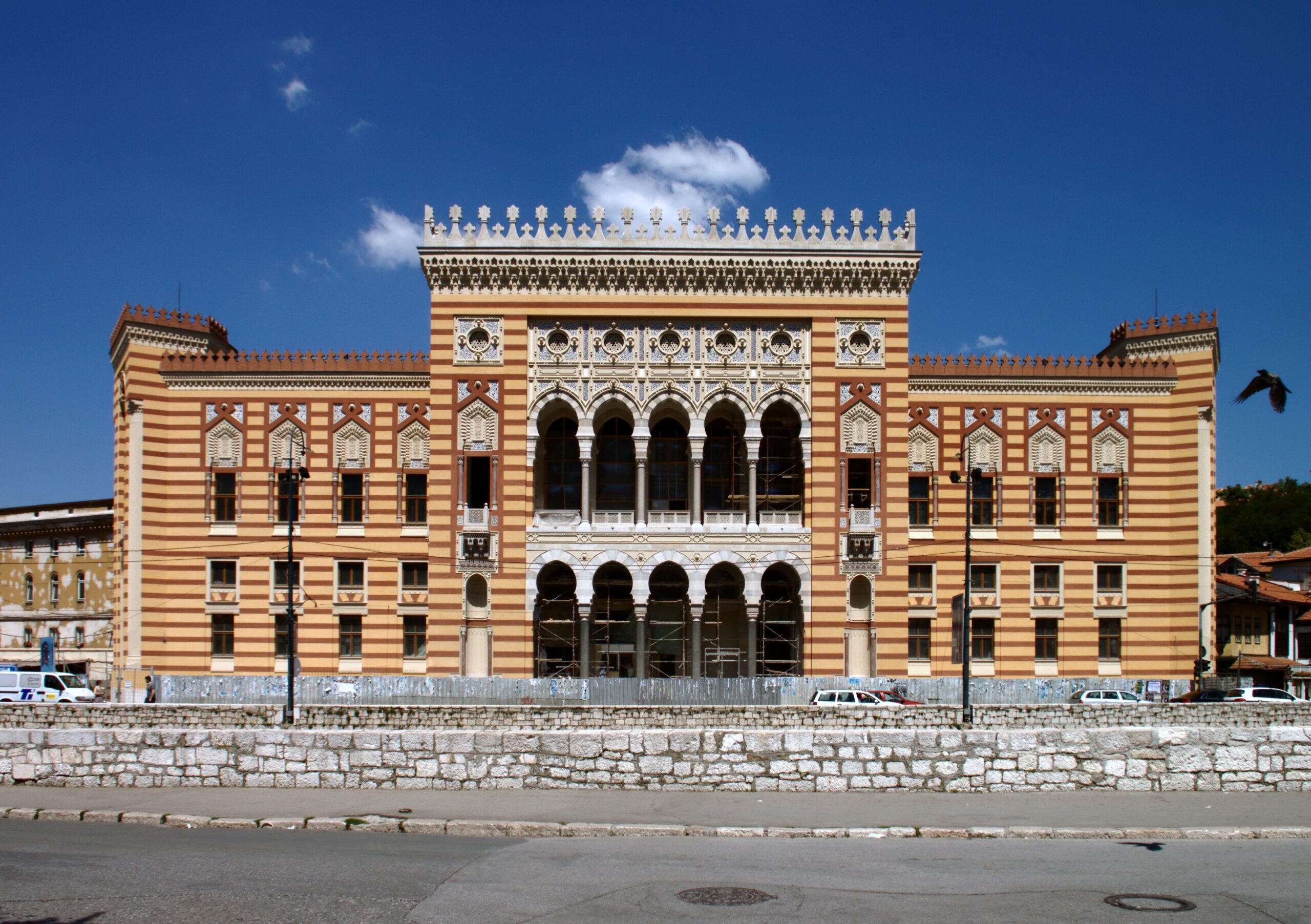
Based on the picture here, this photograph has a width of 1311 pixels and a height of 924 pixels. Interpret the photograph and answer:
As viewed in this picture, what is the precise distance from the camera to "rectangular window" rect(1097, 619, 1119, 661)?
123 ft

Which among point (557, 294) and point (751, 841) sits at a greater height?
point (557, 294)

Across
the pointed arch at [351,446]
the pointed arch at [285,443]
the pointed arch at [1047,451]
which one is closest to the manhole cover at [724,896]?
the pointed arch at [351,446]

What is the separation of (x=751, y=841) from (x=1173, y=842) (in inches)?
220

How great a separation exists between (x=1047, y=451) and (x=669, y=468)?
46.6 ft

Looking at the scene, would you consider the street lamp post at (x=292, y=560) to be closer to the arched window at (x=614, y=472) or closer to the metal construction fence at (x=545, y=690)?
the metal construction fence at (x=545, y=690)

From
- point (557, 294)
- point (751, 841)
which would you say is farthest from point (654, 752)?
point (557, 294)

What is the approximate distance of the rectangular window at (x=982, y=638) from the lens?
123 feet

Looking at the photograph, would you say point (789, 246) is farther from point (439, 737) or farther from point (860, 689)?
point (439, 737)

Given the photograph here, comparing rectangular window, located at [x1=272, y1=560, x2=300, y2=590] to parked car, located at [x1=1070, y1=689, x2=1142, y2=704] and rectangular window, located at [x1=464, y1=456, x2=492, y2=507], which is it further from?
parked car, located at [x1=1070, y1=689, x2=1142, y2=704]

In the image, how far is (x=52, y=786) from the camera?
16.1 metres

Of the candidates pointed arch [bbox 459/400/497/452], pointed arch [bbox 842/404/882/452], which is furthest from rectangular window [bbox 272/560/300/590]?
pointed arch [bbox 842/404/882/452]

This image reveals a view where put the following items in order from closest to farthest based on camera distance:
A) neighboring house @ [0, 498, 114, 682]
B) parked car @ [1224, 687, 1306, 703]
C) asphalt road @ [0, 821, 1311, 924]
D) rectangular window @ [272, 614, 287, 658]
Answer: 1. asphalt road @ [0, 821, 1311, 924]
2. parked car @ [1224, 687, 1306, 703]
3. rectangular window @ [272, 614, 287, 658]
4. neighboring house @ [0, 498, 114, 682]

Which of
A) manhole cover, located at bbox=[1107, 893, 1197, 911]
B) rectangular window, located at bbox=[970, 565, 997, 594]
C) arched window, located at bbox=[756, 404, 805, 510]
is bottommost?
manhole cover, located at bbox=[1107, 893, 1197, 911]

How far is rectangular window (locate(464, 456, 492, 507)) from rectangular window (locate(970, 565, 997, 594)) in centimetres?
1808
